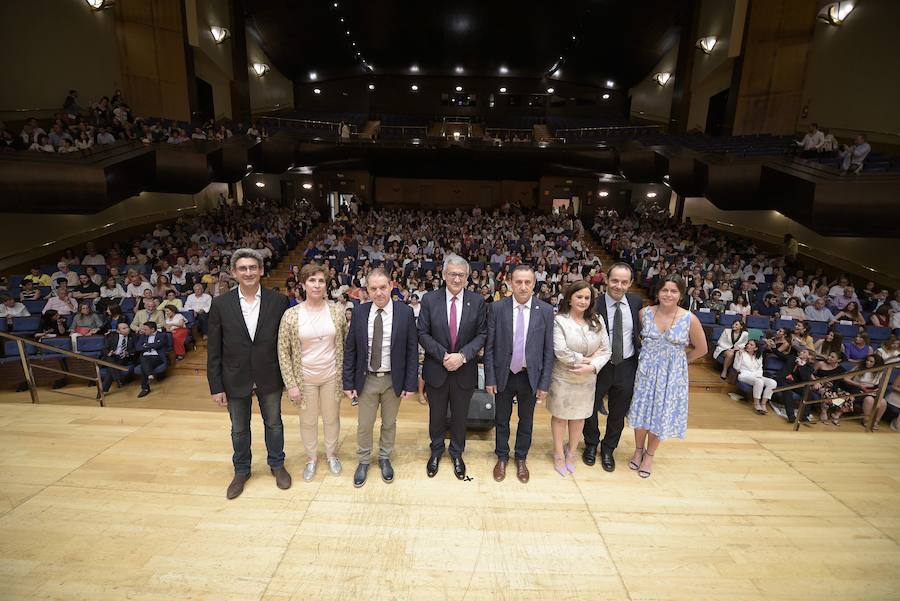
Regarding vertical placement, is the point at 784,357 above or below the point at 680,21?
below

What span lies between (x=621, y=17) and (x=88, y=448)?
20.9m

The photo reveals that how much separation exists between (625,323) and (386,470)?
1757 millimetres

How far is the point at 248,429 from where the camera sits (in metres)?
2.42

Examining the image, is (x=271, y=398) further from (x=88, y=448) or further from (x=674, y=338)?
(x=674, y=338)

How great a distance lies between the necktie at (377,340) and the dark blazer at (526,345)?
64 cm

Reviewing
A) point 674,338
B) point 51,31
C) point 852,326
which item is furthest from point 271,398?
point 51,31

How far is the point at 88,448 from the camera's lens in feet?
8.96

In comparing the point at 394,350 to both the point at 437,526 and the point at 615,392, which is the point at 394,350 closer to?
the point at 437,526

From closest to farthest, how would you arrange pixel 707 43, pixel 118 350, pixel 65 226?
1. pixel 118 350
2. pixel 65 226
3. pixel 707 43

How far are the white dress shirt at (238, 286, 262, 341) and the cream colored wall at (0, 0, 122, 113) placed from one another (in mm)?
12101

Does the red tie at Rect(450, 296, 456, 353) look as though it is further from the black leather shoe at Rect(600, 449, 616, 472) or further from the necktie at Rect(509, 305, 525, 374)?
the black leather shoe at Rect(600, 449, 616, 472)

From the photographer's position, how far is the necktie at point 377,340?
2.34m

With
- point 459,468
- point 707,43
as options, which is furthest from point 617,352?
point 707,43

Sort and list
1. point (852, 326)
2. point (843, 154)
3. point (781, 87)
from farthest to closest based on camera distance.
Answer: point (781, 87)
point (843, 154)
point (852, 326)
